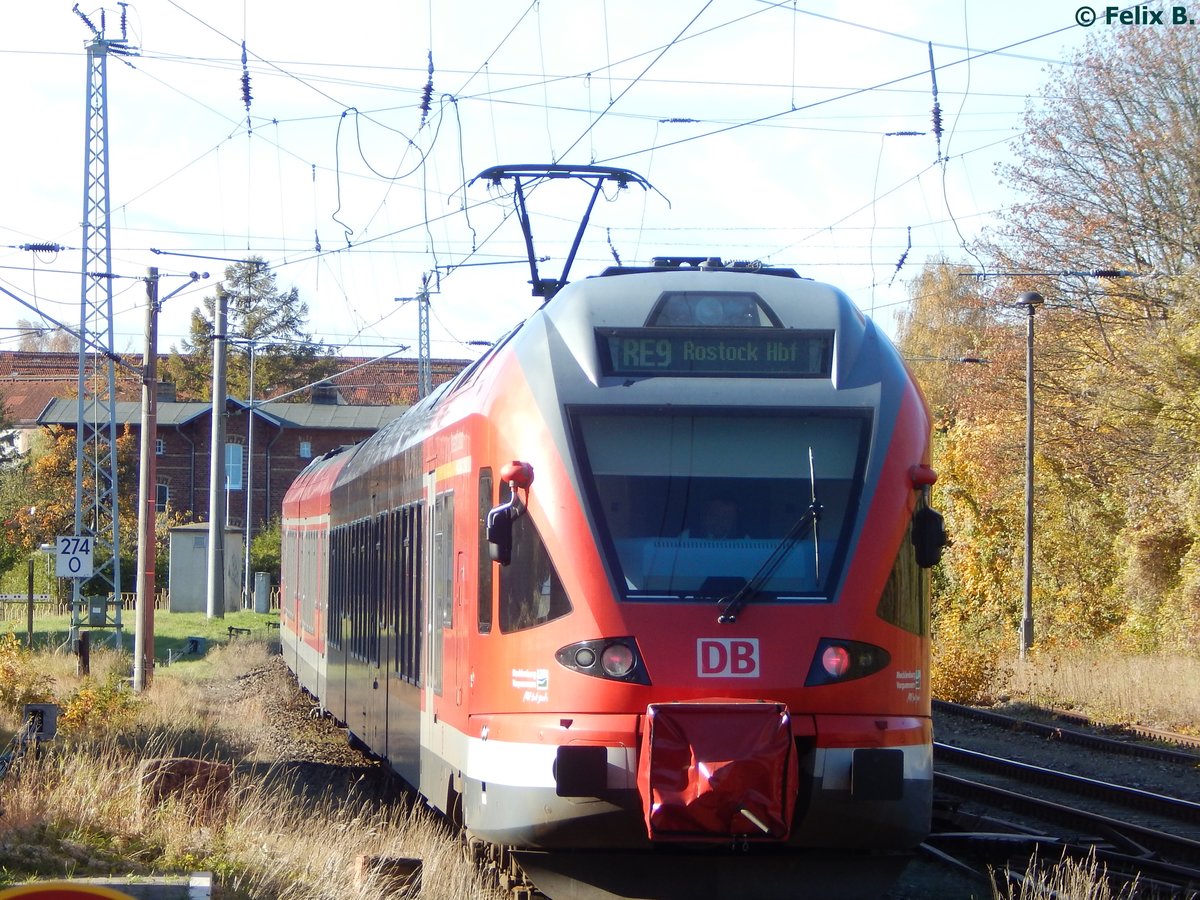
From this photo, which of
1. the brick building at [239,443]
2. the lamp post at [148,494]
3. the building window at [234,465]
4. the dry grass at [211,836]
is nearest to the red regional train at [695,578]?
the dry grass at [211,836]

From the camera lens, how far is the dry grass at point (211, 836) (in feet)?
25.0

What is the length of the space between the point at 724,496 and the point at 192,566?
117 feet

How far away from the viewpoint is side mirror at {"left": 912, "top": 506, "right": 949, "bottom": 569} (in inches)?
299

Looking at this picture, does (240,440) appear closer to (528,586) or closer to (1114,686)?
(1114,686)

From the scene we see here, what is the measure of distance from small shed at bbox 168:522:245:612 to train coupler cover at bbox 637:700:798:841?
114ft

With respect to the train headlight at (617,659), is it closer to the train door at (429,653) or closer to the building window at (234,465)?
the train door at (429,653)

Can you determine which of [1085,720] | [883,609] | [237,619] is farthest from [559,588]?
[237,619]

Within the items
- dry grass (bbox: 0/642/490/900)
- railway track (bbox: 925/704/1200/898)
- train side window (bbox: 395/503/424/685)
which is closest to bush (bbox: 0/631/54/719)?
dry grass (bbox: 0/642/490/900)

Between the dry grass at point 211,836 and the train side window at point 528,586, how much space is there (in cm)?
157

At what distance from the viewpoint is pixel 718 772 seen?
673cm

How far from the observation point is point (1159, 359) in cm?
2714

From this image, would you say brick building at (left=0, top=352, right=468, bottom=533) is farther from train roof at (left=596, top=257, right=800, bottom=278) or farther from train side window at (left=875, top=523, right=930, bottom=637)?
train side window at (left=875, top=523, right=930, bottom=637)

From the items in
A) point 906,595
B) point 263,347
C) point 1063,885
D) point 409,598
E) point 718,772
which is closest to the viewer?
point 718,772

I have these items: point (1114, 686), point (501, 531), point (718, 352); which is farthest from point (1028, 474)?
point (501, 531)
